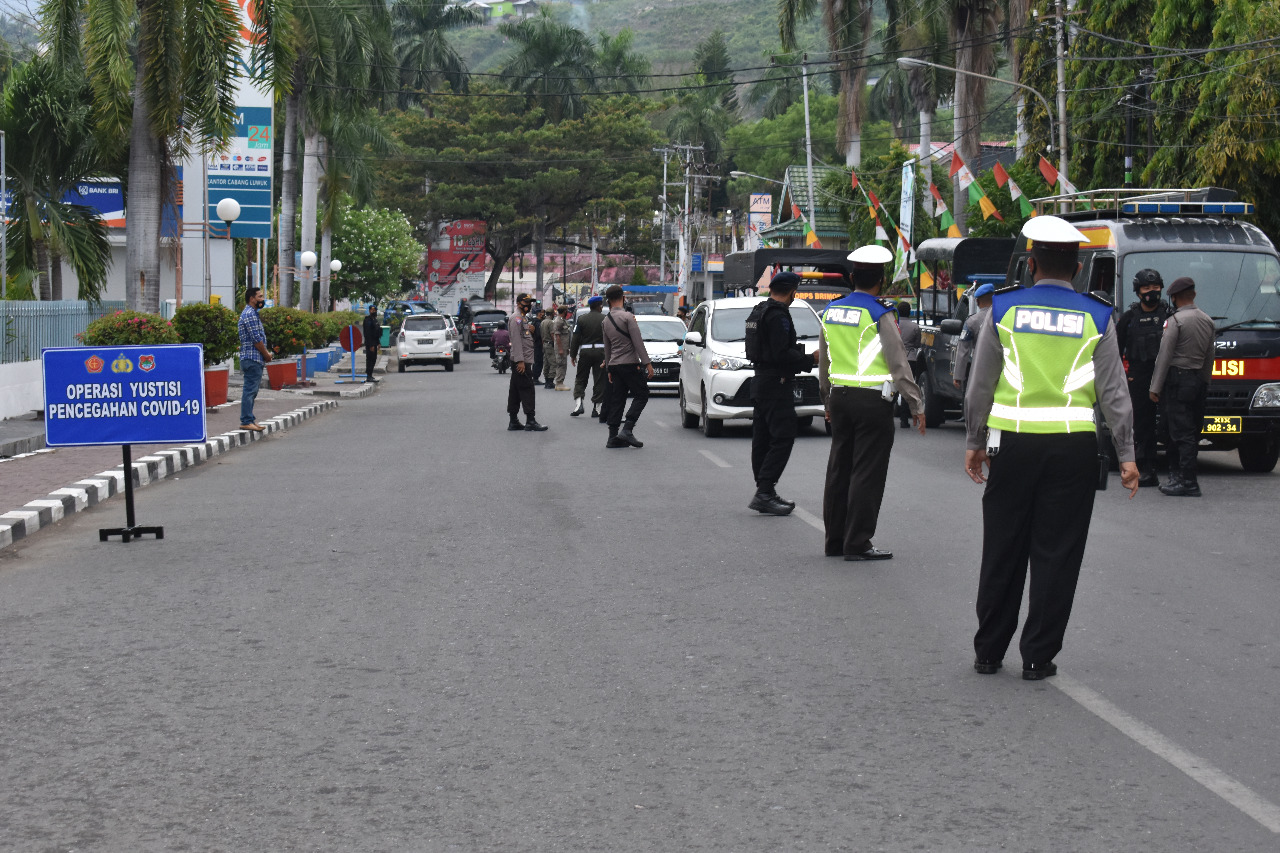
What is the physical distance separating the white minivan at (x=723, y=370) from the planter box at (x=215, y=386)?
770cm

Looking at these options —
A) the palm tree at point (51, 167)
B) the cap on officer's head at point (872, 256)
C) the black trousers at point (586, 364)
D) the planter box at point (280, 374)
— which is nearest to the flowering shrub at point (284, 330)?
the planter box at point (280, 374)

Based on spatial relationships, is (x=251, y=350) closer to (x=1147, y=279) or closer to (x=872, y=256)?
(x=1147, y=279)

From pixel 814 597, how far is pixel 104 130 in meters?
17.2

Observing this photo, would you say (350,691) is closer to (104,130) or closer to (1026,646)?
(1026,646)

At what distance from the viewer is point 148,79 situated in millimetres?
21797

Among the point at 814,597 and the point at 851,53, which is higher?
the point at 851,53

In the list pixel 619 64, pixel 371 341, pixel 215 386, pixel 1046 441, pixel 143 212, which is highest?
pixel 619 64

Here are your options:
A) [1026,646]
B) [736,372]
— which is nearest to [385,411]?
[736,372]

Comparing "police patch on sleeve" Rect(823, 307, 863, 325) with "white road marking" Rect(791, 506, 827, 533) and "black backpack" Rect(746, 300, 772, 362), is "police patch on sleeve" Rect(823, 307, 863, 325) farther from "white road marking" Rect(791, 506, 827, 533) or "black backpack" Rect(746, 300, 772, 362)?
"white road marking" Rect(791, 506, 827, 533)

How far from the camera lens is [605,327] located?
17031 mm

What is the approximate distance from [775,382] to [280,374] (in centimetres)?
2132

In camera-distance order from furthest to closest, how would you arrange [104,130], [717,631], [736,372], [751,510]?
[104,130] → [736,372] → [751,510] → [717,631]

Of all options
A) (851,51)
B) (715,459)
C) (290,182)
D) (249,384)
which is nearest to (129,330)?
(249,384)

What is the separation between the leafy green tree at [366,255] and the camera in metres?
65.2
